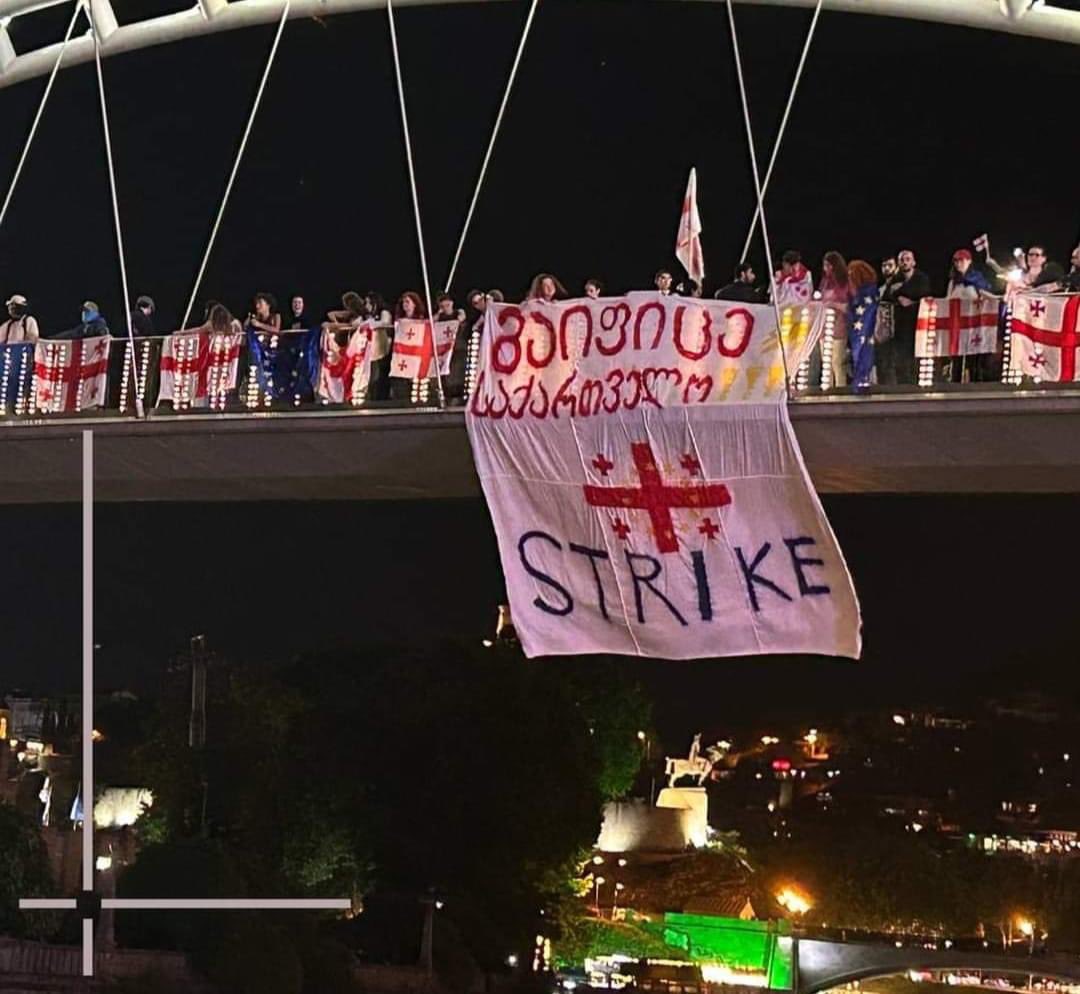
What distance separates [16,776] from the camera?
199 feet

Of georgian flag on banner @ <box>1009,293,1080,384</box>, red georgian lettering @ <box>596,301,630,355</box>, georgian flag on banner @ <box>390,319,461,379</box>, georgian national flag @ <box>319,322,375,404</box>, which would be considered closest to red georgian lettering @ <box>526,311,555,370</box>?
red georgian lettering @ <box>596,301,630,355</box>

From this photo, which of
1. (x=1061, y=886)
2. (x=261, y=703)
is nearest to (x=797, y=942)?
(x=1061, y=886)

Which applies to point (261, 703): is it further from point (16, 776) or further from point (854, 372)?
point (854, 372)

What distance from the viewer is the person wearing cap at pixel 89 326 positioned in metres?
17.5

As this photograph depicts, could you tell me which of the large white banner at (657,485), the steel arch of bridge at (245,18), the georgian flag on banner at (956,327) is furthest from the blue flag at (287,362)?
the georgian flag on banner at (956,327)

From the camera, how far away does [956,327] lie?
543 inches

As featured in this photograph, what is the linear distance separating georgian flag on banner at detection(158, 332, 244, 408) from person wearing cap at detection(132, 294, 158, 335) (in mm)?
1624

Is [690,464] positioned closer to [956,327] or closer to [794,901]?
[956,327]

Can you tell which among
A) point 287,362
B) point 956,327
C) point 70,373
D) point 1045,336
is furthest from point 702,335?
point 70,373

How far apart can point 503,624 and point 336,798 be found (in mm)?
32505

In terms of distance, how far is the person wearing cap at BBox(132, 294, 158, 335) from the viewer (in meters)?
18.0

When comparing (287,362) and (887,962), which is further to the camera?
(887,962)

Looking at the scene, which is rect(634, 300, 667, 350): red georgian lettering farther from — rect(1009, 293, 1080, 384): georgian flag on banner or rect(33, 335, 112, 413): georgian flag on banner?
rect(33, 335, 112, 413): georgian flag on banner

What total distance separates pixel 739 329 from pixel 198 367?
226 inches
